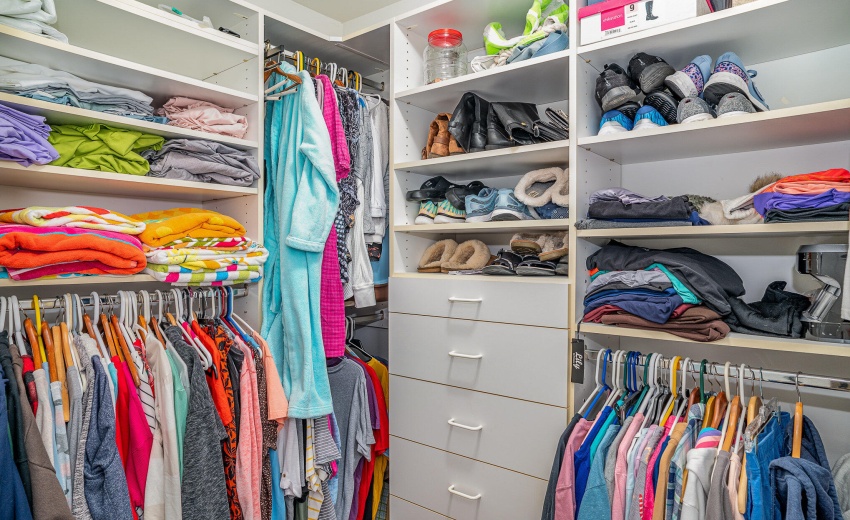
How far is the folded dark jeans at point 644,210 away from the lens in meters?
1.44

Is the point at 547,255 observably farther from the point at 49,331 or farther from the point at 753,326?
the point at 49,331

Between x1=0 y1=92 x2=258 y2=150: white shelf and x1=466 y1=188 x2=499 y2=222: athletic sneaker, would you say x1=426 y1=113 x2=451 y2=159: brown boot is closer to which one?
x1=466 y1=188 x2=499 y2=222: athletic sneaker

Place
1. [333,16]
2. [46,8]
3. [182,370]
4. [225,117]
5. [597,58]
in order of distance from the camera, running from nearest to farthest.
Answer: [46,8]
[182,370]
[597,58]
[225,117]
[333,16]

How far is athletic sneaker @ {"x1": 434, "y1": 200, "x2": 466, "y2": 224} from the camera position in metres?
1.98

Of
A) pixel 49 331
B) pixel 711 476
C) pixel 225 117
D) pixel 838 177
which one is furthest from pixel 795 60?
pixel 49 331

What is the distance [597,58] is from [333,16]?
164cm

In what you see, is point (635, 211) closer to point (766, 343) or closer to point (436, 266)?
point (766, 343)

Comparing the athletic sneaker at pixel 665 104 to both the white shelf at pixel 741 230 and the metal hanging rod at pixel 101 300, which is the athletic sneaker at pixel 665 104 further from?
the metal hanging rod at pixel 101 300

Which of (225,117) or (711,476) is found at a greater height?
(225,117)

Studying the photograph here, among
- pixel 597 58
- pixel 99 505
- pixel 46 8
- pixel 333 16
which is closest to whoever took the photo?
pixel 99 505

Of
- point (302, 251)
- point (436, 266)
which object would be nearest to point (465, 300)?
point (436, 266)

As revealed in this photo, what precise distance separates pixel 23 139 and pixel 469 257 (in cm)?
142

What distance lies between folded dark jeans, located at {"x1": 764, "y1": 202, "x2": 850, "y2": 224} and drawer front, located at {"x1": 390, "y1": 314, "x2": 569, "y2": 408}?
2.05 feet

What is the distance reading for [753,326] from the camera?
4.58 ft
